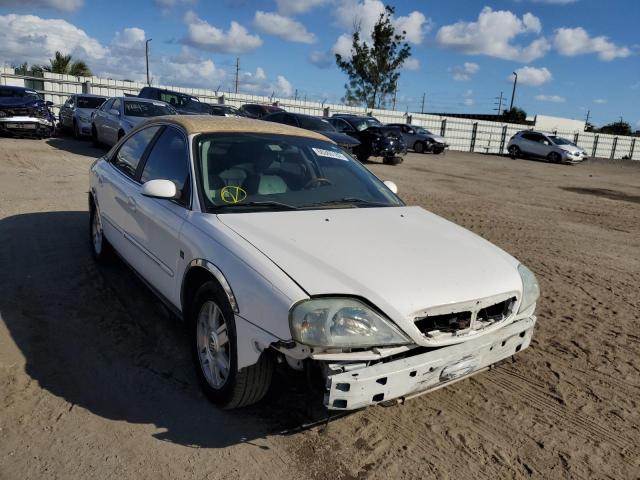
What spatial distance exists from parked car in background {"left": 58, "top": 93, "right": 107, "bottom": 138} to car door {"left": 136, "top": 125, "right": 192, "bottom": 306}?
13.2 metres

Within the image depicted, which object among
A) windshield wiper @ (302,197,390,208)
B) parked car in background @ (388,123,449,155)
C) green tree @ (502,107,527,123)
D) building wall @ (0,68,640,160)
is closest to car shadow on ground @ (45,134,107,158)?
building wall @ (0,68,640,160)

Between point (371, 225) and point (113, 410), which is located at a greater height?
point (371, 225)

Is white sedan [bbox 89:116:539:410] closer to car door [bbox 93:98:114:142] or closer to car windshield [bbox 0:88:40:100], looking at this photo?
car door [bbox 93:98:114:142]

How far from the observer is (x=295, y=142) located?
13.3 ft

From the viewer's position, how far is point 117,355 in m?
3.43

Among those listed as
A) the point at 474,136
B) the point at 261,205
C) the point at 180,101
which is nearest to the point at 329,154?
the point at 261,205

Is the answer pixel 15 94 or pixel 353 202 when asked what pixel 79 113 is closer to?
pixel 15 94

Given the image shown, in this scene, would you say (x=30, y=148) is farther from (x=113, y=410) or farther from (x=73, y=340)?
(x=113, y=410)

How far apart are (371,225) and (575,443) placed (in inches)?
64.6

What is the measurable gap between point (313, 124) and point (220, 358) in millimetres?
13943

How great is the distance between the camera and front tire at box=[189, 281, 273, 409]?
2.62 metres

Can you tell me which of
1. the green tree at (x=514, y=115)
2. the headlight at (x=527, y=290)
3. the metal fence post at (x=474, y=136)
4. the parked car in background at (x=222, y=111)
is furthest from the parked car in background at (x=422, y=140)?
the green tree at (x=514, y=115)

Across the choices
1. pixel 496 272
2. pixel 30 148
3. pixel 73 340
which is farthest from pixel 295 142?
pixel 30 148

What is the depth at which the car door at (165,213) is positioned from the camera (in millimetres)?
3236
